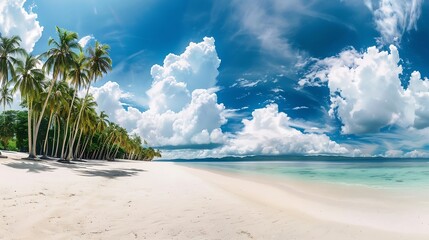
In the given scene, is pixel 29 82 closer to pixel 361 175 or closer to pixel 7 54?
pixel 7 54

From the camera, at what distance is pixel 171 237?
6922 mm

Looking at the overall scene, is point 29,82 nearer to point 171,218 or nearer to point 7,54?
point 7,54

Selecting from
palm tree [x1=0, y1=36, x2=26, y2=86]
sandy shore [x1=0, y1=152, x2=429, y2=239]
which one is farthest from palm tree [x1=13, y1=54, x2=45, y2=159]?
sandy shore [x1=0, y1=152, x2=429, y2=239]

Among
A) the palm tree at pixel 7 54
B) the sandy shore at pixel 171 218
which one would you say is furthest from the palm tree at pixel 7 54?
the sandy shore at pixel 171 218

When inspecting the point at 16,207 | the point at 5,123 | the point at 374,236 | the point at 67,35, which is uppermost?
the point at 67,35

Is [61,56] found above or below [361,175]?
above

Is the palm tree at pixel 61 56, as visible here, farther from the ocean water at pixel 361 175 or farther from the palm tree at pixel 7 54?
the ocean water at pixel 361 175

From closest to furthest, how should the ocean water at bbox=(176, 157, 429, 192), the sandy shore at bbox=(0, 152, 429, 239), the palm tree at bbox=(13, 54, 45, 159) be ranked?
the sandy shore at bbox=(0, 152, 429, 239) < the ocean water at bbox=(176, 157, 429, 192) < the palm tree at bbox=(13, 54, 45, 159)

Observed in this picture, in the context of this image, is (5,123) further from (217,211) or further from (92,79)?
(217,211)

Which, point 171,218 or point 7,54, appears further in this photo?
point 7,54

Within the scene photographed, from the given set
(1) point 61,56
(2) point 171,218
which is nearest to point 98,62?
(1) point 61,56

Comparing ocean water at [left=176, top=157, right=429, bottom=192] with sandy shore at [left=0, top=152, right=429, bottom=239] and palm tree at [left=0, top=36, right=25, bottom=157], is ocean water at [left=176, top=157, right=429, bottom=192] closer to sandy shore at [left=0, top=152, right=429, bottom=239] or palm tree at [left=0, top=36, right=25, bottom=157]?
sandy shore at [left=0, top=152, right=429, bottom=239]

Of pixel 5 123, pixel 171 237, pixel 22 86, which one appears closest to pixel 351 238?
pixel 171 237

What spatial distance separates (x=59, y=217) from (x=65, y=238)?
61.6 inches
